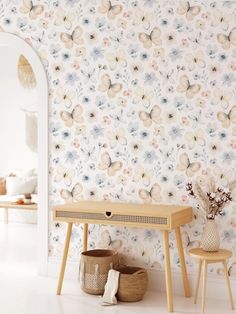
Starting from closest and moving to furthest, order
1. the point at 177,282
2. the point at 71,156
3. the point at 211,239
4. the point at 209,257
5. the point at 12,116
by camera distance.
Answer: the point at 209,257 < the point at 211,239 < the point at 177,282 < the point at 71,156 < the point at 12,116

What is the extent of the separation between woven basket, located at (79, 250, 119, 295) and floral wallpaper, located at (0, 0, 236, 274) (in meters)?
0.37

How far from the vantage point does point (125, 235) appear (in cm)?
535

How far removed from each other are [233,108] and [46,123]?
169 centimetres

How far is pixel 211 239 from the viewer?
4664 mm

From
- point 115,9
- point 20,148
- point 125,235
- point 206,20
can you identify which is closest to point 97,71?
point 115,9

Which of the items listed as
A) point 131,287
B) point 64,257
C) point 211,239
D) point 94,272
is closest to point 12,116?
point 64,257

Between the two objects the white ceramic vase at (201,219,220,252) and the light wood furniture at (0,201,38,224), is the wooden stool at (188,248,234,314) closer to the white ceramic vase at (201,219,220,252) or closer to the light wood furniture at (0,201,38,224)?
the white ceramic vase at (201,219,220,252)

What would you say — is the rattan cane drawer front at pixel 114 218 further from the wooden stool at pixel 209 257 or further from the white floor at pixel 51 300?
the white floor at pixel 51 300

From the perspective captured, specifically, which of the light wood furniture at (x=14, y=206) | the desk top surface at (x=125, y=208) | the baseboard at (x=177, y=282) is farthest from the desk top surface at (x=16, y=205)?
the desk top surface at (x=125, y=208)

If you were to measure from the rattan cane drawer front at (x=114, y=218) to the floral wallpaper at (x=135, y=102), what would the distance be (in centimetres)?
49

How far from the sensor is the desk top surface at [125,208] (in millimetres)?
4711

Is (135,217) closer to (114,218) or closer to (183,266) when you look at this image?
(114,218)

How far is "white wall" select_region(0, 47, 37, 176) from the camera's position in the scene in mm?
9234

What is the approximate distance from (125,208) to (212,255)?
782mm
